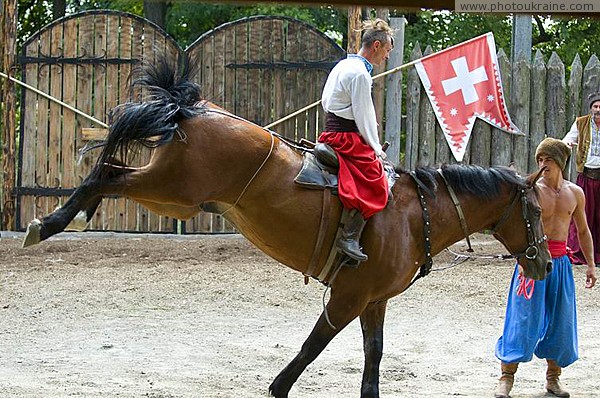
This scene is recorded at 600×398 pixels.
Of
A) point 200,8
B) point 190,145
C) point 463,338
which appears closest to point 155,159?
point 190,145

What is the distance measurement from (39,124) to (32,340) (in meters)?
5.07

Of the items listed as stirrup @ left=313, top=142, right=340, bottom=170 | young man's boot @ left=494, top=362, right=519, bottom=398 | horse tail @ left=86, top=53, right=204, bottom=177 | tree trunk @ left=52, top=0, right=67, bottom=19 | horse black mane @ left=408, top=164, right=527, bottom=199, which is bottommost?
young man's boot @ left=494, top=362, right=519, bottom=398

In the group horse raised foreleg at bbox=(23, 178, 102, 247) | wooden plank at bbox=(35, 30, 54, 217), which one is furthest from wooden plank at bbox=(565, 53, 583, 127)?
horse raised foreleg at bbox=(23, 178, 102, 247)

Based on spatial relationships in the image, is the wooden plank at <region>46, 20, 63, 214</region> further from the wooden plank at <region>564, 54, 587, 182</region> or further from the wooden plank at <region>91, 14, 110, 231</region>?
the wooden plank at <region>564, 54, 587, 182</region>

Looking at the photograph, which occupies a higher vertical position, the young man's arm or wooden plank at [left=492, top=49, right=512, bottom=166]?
wooden plank at [left=492, top=49, right=512, bottom=166]

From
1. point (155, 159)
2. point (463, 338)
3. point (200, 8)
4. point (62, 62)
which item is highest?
point (200, 8)

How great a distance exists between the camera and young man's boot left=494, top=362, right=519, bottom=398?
5.17 meters

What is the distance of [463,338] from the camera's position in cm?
687

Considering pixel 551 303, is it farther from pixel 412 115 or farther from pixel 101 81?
pixel 101 81

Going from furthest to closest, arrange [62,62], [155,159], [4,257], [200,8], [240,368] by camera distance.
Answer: [200,8] → [62,62] → [4,257] → [240,368] → [155,159]

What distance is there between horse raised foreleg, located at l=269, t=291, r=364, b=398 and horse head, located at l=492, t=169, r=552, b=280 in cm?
100

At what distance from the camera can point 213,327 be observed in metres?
6.95

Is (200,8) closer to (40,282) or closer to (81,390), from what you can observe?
(40,282)

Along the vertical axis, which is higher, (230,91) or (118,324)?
(230,91)
